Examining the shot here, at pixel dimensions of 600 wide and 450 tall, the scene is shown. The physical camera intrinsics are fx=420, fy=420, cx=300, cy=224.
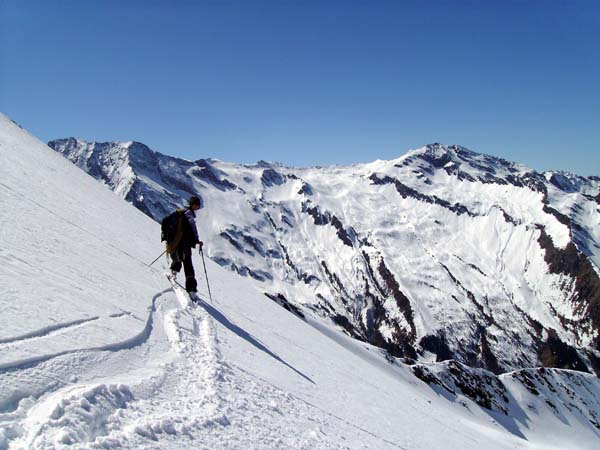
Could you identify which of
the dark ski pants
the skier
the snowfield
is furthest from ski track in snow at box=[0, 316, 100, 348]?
the skier

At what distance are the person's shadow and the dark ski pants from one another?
52cm

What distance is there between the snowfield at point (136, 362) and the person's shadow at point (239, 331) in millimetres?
75

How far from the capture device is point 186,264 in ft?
38.5

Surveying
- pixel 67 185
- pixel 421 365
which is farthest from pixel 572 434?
pixel 67 185

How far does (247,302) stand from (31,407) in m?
11.7

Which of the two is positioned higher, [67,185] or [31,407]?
[67,185]

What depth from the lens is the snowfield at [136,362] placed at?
4.04 meters

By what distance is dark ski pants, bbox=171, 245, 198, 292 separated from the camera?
449 inches

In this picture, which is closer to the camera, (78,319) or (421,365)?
(78,319)

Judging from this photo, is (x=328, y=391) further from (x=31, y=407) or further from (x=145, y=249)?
(x=145, y=249)

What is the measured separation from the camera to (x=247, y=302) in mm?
15344

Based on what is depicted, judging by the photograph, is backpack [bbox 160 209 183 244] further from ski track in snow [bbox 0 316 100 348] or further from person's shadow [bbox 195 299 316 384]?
ski track in snow [bbox 0 316 100 348]

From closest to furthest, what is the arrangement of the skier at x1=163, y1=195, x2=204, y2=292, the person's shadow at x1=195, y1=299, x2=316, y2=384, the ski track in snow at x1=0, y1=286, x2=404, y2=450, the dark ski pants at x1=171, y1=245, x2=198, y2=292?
the ski track in snow at x1=0, y1=286, x2=404, y2=450, the person's shadow at x1=195, y1=299, x2=316, y2=384, the dark ski pants at x1=171, y1=245, x2=198, y2=292, the skier at x1=163, y1=195, x2=204, y2=292

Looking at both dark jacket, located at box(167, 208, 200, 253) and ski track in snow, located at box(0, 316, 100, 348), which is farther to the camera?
dark jacket, located at box(167, 208, 200, 253)
